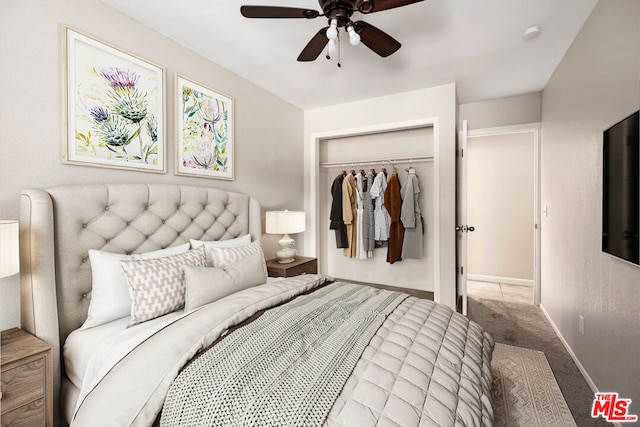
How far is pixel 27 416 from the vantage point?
1115 millimetres

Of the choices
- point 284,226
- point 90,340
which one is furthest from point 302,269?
point 90,340

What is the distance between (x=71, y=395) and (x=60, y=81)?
1581mm

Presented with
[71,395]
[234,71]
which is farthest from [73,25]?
[71,395]

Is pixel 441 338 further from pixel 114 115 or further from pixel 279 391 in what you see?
pixel 114 115

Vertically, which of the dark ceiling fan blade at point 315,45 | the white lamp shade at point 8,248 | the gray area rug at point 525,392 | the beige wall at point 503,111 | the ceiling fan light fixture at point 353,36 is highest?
the beige wall at point 503,111

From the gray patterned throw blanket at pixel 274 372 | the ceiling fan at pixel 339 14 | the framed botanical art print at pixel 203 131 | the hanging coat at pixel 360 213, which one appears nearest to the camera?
the gray patterned throw blanket at pixel 274 372

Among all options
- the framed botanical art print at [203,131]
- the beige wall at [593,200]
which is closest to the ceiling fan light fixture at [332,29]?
the framed botanical art print at [203,131]

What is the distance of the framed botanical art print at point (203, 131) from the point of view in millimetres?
2182

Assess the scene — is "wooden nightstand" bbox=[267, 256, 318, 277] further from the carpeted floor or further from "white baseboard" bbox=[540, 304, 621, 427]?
"white baseboard" bbox=[540, 304, 621, 427]

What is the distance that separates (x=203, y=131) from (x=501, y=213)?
165 inches

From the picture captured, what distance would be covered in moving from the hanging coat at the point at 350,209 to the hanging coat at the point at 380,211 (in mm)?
264

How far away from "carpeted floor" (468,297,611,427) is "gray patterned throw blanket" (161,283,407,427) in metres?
1.41

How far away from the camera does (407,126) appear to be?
3.17m

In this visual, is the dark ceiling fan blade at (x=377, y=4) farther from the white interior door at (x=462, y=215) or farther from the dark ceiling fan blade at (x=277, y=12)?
the white interior door at (x=462, y=215)
